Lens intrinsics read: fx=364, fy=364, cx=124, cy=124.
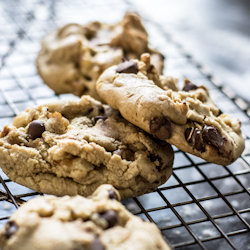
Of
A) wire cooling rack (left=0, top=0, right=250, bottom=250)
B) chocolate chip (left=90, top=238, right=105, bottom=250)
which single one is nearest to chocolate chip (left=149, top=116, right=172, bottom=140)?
wire cooling rack (left=0, top=0, right=250, bottom=250)

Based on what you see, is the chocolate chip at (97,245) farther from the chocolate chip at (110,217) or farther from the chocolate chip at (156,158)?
the chocolate chip at (156,158)

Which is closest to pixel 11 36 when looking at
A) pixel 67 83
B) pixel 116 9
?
pixel 67 83

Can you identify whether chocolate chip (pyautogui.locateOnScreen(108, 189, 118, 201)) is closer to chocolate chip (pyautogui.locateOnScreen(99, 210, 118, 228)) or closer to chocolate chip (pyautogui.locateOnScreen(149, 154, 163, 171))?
chocolate chip (pyautogui.locateOnScreen(99, 210, 118, 228))

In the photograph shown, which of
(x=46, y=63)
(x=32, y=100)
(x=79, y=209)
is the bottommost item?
(x=32, y=100)

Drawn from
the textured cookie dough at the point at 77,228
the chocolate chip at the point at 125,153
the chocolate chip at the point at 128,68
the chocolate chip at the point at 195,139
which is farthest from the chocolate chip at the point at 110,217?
the chocolate chip at the point at 128,68

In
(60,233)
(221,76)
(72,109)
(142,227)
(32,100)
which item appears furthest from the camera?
(221,76)

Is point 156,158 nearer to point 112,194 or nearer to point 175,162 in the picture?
point 112,194

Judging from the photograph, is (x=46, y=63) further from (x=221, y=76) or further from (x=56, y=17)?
(x=221, y=76)

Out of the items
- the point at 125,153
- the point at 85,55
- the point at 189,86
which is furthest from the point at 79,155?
the point at 85,55
